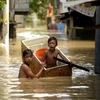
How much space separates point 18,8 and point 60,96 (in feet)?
96.5

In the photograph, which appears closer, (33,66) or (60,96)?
(60,96)

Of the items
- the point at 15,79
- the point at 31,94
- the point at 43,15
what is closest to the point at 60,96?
the point at 31,94

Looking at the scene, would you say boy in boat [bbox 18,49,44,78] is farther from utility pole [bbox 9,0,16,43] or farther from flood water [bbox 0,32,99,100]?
utility pole [bbox 9,0,16,43]

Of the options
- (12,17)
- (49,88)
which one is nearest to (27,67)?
(49,88)

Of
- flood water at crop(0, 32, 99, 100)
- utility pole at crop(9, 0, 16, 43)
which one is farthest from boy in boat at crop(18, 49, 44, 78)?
utility pole at crop(9, 0, 16, 43)

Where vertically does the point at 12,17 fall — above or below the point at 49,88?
above

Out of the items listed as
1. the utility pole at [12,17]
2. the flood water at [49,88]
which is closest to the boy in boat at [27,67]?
the flood water at [49,88]

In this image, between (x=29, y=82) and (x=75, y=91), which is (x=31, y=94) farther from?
(x=29, y=82)

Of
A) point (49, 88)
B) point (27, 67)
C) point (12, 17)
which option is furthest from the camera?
point (12, 17)

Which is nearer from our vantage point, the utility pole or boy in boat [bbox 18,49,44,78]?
boy in boat [bbox 18,49,44,78]

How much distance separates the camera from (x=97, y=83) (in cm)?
955

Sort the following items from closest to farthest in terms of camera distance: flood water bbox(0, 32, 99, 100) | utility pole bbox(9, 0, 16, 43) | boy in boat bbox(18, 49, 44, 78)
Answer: flood water bbox(0, 32, 99, 100), boy in boat bbox(18, 49, 44, 78), utility pole bbox(9, 0, 16, 43)

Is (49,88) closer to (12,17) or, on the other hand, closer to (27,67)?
(27,67)

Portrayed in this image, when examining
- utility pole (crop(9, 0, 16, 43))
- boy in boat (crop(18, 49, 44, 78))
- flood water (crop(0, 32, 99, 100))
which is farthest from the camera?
utility pole (crop(9, 0, 16, 43))
